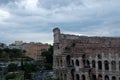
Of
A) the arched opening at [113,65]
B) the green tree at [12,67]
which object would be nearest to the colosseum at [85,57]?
the arched opening at [113,65]

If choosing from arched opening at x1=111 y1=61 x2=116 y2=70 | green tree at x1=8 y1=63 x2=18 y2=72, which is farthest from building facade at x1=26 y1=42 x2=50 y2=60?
arched opening at x1=111 y1=61 x2=116 y2=70

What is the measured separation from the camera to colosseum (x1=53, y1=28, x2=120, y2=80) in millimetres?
65750

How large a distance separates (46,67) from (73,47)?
37.1 meters

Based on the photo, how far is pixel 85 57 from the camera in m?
71.8

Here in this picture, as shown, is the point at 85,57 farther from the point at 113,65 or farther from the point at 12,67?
the point at 12,67

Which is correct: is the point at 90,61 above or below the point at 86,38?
below

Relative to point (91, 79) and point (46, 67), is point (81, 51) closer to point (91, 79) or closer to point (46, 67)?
point (91, 79)

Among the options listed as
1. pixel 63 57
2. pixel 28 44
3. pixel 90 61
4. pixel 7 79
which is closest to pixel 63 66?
pixel 63 57

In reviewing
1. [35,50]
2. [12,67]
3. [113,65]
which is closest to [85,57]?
[113,65]

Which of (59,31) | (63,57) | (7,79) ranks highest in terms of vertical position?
(59,31)

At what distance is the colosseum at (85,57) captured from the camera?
65750 millimetres

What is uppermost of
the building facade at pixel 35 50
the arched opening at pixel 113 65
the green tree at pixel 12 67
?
the building facade at pixel 35 50

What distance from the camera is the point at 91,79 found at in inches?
2778

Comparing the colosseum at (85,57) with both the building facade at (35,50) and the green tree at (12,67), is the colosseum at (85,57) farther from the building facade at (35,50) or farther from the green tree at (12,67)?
the building facade at (35,50)
